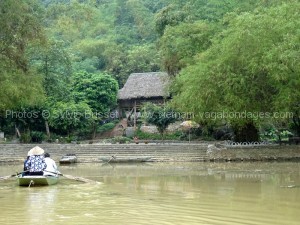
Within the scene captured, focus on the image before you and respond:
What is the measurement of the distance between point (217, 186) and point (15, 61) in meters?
14.2

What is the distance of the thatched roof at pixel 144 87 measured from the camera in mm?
40094

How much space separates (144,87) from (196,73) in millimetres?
14670

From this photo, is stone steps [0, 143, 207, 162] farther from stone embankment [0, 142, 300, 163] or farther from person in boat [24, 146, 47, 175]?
person in boat [24, 146, 47, 175]

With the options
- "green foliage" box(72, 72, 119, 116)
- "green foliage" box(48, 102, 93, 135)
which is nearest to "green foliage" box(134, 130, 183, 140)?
"green foliage" box(72, 72, 119, 116)

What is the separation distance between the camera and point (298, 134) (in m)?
30.3

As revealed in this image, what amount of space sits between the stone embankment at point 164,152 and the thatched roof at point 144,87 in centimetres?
1130

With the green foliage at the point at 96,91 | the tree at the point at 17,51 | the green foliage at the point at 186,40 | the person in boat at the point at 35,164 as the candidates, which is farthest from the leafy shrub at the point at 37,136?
the person in boat at the point at 35,164

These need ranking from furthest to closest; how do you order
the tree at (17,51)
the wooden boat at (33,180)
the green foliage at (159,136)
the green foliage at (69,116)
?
the green foliage at (159,136)
the green foliage at (69,116)
the tree at (17,51)
the wooden boat at (33,180)

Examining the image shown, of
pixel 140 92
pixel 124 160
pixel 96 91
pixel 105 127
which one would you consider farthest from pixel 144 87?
pixel 124 160

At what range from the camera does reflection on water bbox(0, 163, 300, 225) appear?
28.5ft

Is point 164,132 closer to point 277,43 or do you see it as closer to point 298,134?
point 298,134

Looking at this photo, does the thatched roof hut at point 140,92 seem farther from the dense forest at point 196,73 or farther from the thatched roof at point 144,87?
the dense forest at point 196,73

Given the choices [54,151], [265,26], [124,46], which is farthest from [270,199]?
[124,46]

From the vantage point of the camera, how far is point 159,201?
1112 centimetres
